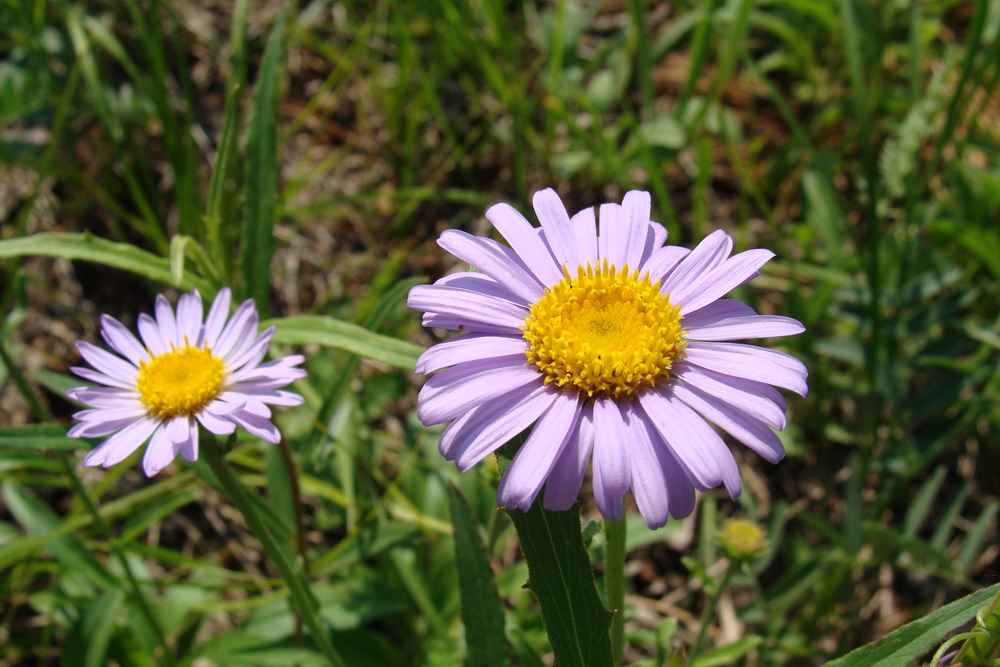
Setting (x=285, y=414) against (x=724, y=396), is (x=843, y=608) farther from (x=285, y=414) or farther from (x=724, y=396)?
(x=285, y=414)

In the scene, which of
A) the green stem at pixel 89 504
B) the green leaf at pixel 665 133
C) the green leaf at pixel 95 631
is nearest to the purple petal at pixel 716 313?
the green stem at pixel 89 504

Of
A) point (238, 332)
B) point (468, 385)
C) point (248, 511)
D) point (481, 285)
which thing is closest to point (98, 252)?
point (238, 332)

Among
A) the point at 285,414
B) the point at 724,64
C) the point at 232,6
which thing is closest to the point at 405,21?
the point at 232,6

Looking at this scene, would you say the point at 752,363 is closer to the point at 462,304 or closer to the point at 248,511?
the point at 462,304

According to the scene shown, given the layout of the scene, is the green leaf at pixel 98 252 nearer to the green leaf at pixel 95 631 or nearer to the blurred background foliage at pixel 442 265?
the blurred background foliage at pixel 442 265

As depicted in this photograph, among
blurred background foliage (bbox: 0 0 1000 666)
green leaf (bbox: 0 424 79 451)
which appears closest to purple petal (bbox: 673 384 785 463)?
blurred background foliage (bbox: 0 0 1000 666)

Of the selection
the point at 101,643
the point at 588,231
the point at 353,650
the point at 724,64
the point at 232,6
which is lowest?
the point at 353,650
